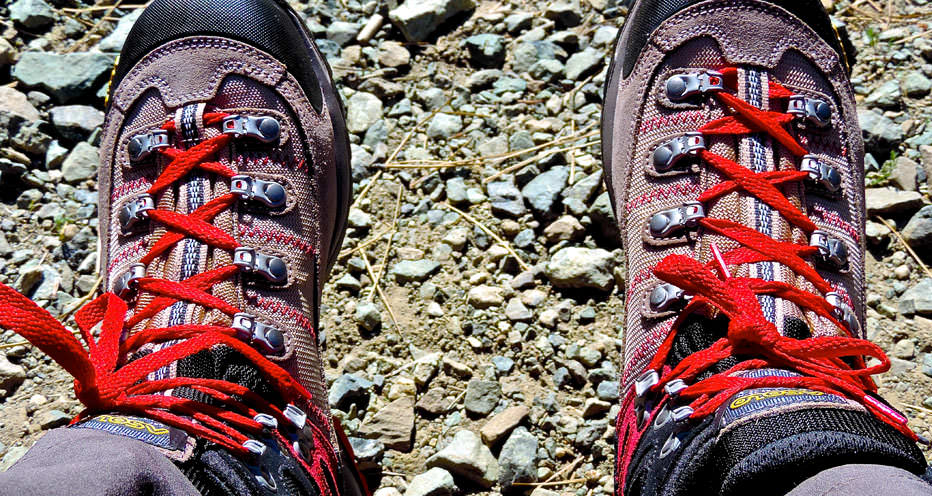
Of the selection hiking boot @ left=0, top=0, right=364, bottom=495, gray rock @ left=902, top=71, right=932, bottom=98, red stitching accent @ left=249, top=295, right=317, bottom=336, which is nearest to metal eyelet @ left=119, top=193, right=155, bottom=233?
hiking boot @ left=0, top=0, right=364, bottom=495

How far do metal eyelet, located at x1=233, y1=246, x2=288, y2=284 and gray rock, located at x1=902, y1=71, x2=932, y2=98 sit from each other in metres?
1.86

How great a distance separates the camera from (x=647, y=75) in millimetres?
2088

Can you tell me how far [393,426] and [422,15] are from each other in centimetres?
137

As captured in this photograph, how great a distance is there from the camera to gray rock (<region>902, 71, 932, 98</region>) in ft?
7.94

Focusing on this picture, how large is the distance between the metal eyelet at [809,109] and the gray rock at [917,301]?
527 millimetres

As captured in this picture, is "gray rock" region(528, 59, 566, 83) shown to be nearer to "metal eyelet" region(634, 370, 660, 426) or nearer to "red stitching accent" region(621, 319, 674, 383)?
"red stitching accent" region(621, 319, 674, 383)

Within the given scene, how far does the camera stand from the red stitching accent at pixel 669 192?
6.44ft

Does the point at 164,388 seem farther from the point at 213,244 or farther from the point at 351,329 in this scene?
the point at 351,329

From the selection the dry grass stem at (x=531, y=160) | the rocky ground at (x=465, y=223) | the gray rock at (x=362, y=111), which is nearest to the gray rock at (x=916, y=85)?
the rocky ground at (x=465, y=223)

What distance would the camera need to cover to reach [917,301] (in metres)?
2.13

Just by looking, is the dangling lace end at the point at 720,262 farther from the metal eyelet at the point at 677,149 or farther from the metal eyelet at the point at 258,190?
the metal eyelet at the point at 258,190

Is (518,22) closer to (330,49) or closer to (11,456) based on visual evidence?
(330,49)

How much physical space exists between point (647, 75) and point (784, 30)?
1.10 feet

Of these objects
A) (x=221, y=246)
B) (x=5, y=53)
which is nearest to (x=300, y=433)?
(x=221, y=246)
